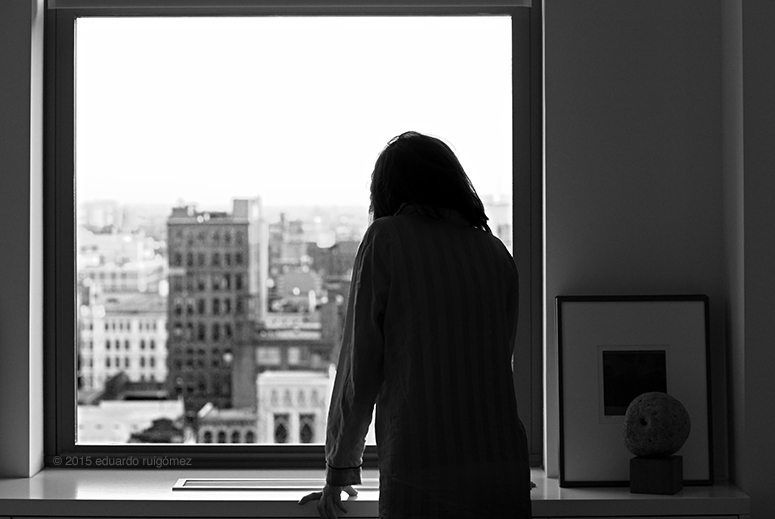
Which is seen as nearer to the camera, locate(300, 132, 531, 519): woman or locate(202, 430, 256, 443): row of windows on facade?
locate(300, 132, 531, 519): woman

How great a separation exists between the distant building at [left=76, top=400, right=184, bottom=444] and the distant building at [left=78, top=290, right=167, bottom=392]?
77 mm

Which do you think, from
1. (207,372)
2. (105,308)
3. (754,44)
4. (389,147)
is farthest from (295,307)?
(754,44)

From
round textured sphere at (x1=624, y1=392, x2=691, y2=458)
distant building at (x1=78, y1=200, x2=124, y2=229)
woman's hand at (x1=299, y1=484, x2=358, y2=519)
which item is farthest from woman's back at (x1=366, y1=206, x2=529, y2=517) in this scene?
distant building at (x1=78, y1=200, x2=124, y2=229)

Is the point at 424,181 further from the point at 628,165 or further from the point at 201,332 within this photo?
the point at 201,332

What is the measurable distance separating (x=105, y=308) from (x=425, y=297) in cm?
149

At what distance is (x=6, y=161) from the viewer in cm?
282

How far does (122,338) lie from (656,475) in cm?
178

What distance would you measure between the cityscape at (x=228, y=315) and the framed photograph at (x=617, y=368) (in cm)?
44

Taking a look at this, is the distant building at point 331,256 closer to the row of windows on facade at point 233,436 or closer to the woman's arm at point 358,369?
the row of windows on facade at point 233,436

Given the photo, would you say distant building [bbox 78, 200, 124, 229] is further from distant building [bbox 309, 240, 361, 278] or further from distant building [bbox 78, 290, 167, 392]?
distant building [bbox 309, 240, 361, 278]

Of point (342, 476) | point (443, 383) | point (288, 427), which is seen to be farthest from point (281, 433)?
point (443, 383)

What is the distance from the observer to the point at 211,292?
2.97 m

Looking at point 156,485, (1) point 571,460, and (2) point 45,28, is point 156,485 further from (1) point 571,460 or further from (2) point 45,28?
(2) point 45,28

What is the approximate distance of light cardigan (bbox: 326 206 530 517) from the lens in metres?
1.88
